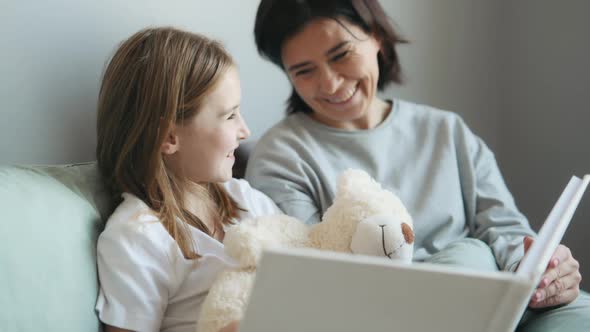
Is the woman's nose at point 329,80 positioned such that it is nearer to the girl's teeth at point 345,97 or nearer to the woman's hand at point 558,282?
the girl's teeth at point 345,97

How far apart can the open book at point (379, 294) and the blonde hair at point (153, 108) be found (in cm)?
46

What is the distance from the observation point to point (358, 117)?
1.49 meters

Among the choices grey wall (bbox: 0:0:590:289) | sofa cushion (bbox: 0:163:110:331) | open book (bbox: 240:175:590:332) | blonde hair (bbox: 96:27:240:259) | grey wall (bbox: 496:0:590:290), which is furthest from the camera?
grey wall (bbox: 496:0:590:290)

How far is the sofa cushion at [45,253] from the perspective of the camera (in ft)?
2.73

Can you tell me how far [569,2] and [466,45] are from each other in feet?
1.08

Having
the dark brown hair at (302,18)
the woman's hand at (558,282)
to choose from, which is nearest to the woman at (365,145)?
the dark brown hair at (302,18)

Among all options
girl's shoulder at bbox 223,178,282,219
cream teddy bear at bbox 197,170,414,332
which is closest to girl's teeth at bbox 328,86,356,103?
girl's shoulder at bbox 223,178,282,219

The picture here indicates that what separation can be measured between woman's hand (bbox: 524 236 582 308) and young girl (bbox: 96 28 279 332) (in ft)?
1.78

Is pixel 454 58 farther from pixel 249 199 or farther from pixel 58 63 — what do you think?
pixel 58 63

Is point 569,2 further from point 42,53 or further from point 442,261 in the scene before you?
point 42,53

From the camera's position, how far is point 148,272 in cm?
98

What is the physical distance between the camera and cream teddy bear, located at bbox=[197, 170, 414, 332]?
2.95ft

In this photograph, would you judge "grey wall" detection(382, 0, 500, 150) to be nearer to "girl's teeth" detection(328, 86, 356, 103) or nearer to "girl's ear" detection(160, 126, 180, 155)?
"girl's teeth" detection(328, 86, 356, 103)

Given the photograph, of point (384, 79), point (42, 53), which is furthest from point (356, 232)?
point (384, 79)
